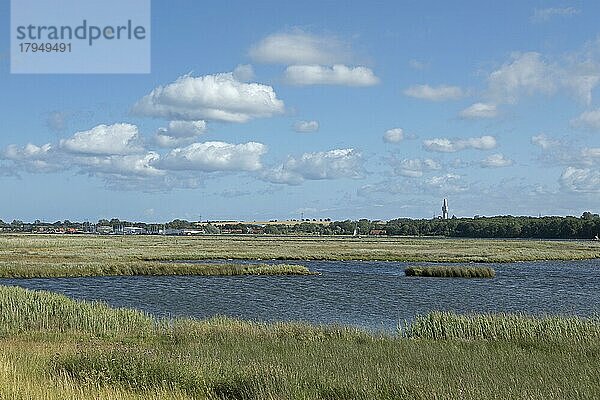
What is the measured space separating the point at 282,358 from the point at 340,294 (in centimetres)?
2370

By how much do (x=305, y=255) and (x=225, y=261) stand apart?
477 inches

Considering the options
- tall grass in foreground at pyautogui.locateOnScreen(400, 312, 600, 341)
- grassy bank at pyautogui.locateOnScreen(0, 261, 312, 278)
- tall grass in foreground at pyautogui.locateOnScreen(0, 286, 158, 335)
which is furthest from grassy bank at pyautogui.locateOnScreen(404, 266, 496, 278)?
tall grass in foreground at pyautogui.locateOnScreen(0, 286, 158, 335)

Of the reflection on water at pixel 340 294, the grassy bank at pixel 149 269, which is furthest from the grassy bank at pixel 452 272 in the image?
the grassy bank at pixel 149 269

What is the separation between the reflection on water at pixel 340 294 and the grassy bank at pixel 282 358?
6637 millimetres

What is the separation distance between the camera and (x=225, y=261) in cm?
6819

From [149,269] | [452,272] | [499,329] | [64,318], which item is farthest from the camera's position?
[452,272]

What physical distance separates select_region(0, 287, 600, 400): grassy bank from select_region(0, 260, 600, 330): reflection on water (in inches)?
261

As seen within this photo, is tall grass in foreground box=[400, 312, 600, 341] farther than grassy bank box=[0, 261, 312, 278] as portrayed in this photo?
No

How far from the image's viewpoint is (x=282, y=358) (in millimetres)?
15719

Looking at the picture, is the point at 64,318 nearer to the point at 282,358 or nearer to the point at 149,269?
the point at 282,358

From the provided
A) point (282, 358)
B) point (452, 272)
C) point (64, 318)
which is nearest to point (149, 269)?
point (452, 272)

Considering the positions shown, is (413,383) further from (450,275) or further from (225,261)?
(225,261)

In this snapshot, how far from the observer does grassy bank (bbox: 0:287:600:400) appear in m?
12.0

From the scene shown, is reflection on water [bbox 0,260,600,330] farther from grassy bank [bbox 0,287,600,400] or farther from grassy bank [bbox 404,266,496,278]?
grassy bank [bbox 0,287,600,400]
